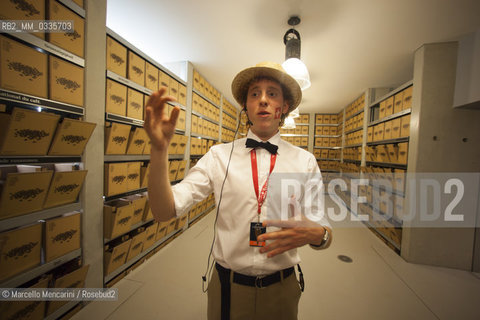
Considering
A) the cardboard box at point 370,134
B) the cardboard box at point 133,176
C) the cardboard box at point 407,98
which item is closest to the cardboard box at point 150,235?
the cardboard box at point 133,176

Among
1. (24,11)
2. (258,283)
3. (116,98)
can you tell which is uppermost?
(24,11)

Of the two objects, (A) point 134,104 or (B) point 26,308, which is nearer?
(B) point 26,308

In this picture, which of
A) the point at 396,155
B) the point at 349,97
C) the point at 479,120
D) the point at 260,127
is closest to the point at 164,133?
the point at 260,127

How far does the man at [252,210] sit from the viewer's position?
71 cm

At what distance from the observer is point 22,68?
1.16 meters

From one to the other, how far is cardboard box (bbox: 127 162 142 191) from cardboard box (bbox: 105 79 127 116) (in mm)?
563

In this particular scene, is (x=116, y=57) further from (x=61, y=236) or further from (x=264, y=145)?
(x=264, y=145)

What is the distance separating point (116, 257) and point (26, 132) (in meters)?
1.38

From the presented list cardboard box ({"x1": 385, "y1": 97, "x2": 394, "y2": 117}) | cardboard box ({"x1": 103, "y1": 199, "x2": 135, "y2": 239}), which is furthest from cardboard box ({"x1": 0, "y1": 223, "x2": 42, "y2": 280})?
cardboard box ({"x1": 385, "y1": 97, "x2": 394, "y2": 117})

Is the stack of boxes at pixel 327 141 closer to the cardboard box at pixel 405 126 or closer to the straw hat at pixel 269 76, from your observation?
the cardboard box at pixel 405 126

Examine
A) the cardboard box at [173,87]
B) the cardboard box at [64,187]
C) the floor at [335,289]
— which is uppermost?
the cardboard box at [173,87]

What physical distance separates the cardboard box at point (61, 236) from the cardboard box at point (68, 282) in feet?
0.55

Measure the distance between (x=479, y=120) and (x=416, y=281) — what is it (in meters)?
2.21

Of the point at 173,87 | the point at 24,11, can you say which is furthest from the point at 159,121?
the point at 173,87
